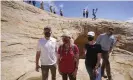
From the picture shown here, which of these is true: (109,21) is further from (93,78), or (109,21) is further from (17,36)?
(93,78)

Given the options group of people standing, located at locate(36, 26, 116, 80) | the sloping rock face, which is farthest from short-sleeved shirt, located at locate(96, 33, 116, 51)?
group of people standing, located at locate(36, 26, 116, 80)

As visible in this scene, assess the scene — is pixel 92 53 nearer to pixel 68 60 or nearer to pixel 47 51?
pixel 68 60

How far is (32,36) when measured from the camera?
10773 mm

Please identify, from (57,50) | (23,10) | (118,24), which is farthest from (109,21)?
(57,50)

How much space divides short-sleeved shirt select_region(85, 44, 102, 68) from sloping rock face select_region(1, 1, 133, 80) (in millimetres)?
2318

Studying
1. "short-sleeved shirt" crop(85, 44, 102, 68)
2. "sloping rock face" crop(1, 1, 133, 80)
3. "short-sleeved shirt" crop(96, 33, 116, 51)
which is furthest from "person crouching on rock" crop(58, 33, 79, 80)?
"sloping rock face" crop(1, 1, 133, 80)

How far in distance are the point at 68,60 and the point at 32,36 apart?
612cm

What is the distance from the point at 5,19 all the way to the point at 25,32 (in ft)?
3.95

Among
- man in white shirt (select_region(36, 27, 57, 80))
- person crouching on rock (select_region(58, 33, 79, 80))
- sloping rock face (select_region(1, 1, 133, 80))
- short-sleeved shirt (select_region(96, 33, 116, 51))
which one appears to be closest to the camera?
person crouching on rock (select_region(58, 33, 79, 80))

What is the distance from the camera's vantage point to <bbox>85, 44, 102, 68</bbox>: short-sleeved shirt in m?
4.96

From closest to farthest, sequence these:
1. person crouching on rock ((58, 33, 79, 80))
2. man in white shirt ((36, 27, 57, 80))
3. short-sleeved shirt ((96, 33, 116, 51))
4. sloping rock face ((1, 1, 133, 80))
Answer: person crouching on rock ((58, 33, 79, 80))
man in white shirt ((36, 27, 57, 80))
short-sleeved shirt ((96, 33, 116, 51))
sloping rock face ((1, 1, 133, 80))

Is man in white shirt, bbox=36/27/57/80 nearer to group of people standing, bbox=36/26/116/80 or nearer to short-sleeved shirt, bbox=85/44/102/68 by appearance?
group of people standing, bbox=36/26/116/80

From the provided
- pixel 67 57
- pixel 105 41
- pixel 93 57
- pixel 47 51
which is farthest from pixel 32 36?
pixel 93 57

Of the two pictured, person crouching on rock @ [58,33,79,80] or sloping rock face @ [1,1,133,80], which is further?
sloping rock face @ [1,1,133,80]
